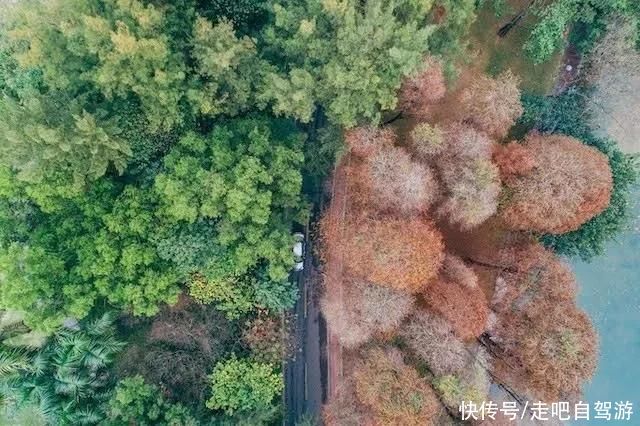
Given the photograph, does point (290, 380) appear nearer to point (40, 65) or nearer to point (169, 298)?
point (169, 298)

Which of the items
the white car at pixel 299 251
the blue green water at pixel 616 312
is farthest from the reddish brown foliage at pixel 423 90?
the blue green water at pixel 616 312

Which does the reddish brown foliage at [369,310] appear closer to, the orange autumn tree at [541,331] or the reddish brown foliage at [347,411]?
the reddish brown foliage at [347,411]

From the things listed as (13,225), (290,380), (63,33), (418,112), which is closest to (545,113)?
(418,112)

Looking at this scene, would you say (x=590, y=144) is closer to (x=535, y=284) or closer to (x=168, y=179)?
(x=535, y=284)

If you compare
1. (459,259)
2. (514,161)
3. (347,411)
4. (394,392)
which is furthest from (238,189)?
(514,161)

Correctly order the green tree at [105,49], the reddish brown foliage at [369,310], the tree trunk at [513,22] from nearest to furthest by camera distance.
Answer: the green tree at [105,49] → the reddish brown foliage at [369,310] → the tree trunk at [513,22]
